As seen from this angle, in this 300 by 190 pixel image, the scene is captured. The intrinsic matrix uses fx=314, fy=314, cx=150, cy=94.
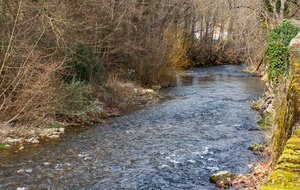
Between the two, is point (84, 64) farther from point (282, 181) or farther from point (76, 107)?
point (282, 181)

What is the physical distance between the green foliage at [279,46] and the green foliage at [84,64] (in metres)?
7.21

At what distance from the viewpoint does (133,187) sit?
6.25 metres

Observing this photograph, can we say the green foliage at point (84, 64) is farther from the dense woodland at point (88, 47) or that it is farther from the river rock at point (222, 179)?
the river rock at point (222, 179)

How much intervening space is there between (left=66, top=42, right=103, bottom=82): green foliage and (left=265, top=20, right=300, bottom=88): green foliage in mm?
7214

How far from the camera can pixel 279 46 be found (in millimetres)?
11328

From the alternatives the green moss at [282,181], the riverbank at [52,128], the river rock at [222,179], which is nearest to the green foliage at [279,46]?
the river rock at [222,179]

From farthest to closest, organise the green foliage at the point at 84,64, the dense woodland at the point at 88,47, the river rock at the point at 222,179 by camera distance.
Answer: the green foliage at the point at 84,64 < the dense woodland at the point at 88,47 < the river rock at the point at 222,179

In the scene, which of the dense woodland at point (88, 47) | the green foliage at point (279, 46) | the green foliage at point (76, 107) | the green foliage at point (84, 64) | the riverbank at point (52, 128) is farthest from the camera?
the green foliage at point (84, 64)

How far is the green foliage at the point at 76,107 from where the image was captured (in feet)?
35.9

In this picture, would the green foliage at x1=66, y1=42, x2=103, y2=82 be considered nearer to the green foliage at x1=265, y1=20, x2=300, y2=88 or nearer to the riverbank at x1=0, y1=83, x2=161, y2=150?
the riverbank at x1=0, y1=83, x2=161, y2=150

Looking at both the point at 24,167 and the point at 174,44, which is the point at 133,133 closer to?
the point at 24,167

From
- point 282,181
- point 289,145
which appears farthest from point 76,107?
point 282,181

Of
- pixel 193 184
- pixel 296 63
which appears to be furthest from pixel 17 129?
pixel 296 63

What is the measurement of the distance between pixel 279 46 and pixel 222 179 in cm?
688
